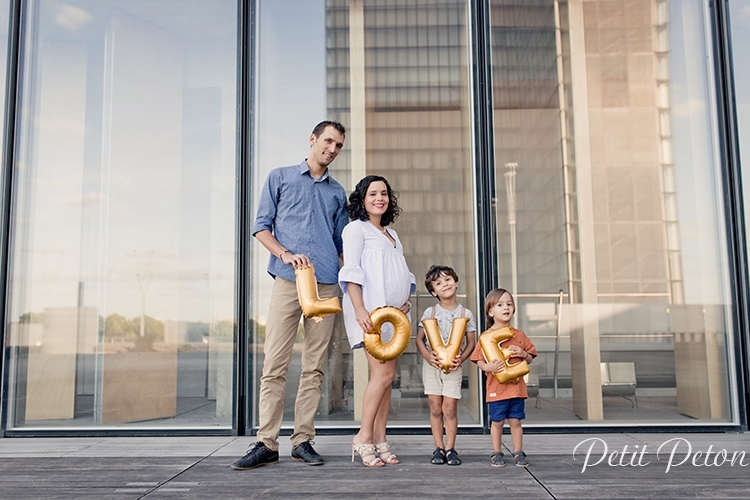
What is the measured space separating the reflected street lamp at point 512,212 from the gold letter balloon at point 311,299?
144cm

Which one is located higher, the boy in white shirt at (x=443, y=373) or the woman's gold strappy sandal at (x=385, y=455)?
the boy in white shirt at (x=443, y=373)

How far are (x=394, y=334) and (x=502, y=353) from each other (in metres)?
0.51

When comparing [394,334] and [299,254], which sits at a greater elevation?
[299,254]

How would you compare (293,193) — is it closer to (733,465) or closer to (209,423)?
(209,423)

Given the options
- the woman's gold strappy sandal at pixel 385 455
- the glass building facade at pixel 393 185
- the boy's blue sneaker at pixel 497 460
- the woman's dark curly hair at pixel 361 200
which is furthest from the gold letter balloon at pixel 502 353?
the glass building facade at pixel 393 185

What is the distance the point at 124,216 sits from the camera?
4305 mm

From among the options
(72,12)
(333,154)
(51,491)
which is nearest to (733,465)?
(333,154)

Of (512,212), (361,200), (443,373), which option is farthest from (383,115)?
(443,373)

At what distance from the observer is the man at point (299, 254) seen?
10.8 ft

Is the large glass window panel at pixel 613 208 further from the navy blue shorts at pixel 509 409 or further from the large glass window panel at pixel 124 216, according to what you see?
the large glass window panel at pixel 124 216

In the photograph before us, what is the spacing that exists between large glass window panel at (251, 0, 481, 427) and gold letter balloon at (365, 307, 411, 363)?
3.54 ft

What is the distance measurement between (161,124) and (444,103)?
1.73 metres

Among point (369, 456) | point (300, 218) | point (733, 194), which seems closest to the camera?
point (369, 456)

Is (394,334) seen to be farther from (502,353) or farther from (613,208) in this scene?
(613,208)
